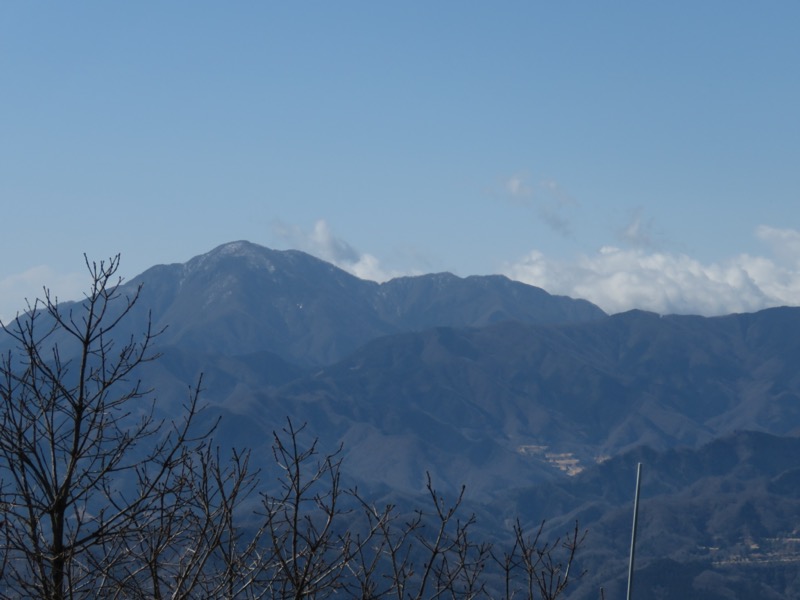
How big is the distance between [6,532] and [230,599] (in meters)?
1.70

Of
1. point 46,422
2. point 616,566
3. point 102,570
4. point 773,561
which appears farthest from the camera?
point 773,561

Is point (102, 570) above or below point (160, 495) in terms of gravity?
below

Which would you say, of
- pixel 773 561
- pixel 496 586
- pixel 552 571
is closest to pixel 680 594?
pixel 496 586

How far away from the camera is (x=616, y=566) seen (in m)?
180

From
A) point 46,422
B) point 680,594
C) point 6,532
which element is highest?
point 680,594

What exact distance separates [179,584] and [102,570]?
544mm

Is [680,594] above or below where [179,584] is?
above

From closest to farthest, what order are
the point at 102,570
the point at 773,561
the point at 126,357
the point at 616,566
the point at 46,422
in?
1. the point at 102,570
2. the point at 46,422
3. the point at 126,357
4. the point at 616,566
5. the point at 773,561

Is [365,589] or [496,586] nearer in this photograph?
[365,589]

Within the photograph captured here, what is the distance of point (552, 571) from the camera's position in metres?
9.79

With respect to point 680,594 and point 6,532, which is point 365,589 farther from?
point 680,594

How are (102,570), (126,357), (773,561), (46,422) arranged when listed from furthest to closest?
1. (773,561)
2. (126,357)
3. (46,422)
4. (102,570)

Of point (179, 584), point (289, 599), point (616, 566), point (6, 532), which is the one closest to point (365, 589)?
point (289, 599)

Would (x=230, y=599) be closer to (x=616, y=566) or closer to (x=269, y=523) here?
(x=269, y=523)
